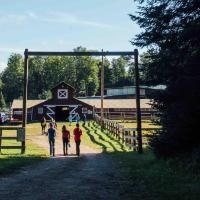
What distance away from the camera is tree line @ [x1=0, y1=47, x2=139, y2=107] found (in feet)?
436

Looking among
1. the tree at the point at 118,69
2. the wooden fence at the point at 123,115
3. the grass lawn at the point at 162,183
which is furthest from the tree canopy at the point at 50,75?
the grass lawn at the point at 162,183

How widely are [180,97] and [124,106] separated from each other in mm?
68182

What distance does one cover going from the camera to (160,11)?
15.0 metres

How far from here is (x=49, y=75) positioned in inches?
5261

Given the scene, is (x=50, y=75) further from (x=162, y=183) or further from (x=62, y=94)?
(x=162, y=183)

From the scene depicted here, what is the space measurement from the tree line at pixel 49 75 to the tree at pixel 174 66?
113550 millimetres

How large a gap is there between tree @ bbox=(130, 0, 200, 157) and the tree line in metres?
114

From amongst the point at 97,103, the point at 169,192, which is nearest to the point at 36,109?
the point at 97,103

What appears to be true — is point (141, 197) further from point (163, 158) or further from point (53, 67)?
point (53, 67)

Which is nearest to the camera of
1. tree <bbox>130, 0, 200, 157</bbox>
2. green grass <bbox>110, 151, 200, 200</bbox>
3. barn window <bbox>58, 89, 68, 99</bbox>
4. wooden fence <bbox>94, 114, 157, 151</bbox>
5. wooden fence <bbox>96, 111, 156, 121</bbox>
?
green grass <bbox>110, 151, 200, 200</bbox>

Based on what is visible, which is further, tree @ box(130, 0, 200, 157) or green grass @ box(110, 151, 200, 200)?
tree @ box(130, 0, 200, 157)

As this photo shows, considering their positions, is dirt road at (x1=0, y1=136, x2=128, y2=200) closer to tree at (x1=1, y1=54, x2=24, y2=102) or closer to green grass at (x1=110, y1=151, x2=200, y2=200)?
green grass at (x1=110, y1=151, x2=200, y2=200)

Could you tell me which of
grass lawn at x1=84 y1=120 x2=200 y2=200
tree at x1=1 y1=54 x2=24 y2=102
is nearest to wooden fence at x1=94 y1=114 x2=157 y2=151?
grass lawn at x1=84 y1=120 x2=200 y2=200

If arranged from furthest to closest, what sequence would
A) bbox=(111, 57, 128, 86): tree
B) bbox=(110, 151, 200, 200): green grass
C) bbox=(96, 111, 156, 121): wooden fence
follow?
bbox=(111, 57, 128, 86): tree → bbox=(96, 111, 156, 121): wooden fence → bbox=(110, 151, 200, 200): green grass
